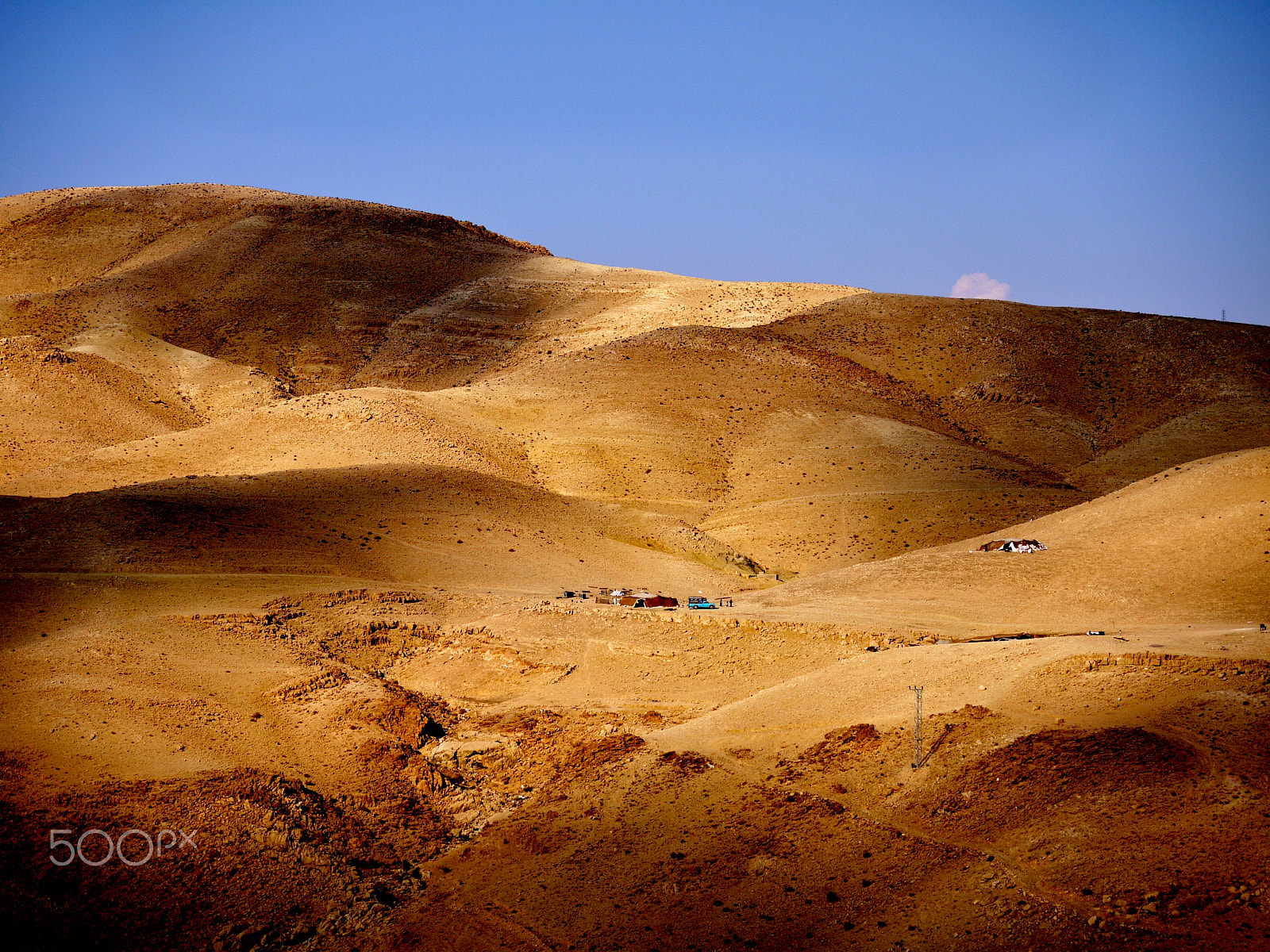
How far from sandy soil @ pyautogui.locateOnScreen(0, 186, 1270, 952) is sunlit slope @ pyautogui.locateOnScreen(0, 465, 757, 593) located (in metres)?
0.16

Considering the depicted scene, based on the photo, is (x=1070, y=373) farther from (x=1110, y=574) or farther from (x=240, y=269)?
(x=240, y=269)

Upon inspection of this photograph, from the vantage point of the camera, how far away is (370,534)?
30.1 m

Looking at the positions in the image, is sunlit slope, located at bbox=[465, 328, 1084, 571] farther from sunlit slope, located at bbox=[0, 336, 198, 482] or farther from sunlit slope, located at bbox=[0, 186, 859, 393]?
sunlit slope, located at bbox=[0, 336, 198, 482]

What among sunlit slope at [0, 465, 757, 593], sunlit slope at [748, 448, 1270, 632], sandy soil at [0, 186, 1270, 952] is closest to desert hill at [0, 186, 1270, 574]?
sandy soil at [0, 186, 1270, 952]

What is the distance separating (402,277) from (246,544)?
47178mm

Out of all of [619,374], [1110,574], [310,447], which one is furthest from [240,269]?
[1110,574]

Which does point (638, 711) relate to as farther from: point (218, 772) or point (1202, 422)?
point (1202, 422)

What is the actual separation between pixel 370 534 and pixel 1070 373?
37696 mm

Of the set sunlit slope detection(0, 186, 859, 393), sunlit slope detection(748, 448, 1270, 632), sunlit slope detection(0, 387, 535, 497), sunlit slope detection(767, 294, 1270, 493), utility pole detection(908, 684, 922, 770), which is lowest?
utility pole detection(908, 684, 922, 770)

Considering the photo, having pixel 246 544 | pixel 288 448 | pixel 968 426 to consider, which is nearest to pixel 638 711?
pixel 246 544

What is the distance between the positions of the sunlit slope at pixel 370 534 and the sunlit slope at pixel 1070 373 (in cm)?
2023

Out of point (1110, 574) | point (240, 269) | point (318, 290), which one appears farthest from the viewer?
point (240, 269)

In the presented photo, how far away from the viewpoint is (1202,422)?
48094 mm

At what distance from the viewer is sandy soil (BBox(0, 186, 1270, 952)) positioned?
1314cm
